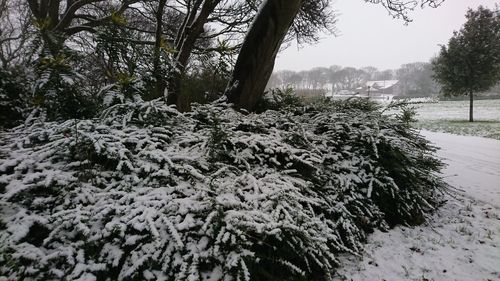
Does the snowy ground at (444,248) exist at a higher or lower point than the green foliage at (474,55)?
lower

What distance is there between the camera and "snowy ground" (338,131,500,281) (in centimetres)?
274

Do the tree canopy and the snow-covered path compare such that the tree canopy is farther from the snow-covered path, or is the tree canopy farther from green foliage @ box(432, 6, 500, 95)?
the snow-covered path

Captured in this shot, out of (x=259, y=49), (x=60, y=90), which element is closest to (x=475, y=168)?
(x=259, y=49)

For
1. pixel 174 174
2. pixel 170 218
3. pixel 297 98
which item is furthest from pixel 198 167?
pixel 297 98

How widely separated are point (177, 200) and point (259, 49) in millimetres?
3465

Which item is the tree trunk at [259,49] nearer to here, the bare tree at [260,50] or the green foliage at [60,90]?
the bare tree at [260,50]

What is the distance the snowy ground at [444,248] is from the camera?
2744 mm

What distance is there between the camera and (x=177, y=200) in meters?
2.16

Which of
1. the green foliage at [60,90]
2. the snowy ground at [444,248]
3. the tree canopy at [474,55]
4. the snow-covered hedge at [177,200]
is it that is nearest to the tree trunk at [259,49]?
the snow-covered hedge at [177,200]

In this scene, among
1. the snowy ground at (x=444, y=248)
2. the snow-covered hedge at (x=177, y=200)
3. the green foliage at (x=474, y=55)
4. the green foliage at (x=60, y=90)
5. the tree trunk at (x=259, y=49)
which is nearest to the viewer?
the snow-covered hedge at (x=177, y=200)

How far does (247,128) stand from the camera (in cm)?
377

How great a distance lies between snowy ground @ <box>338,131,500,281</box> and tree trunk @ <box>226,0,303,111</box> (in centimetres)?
303

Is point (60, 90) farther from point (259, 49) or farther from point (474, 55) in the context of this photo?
point (474, 55)

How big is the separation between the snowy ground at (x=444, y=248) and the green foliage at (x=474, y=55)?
19.5 m
